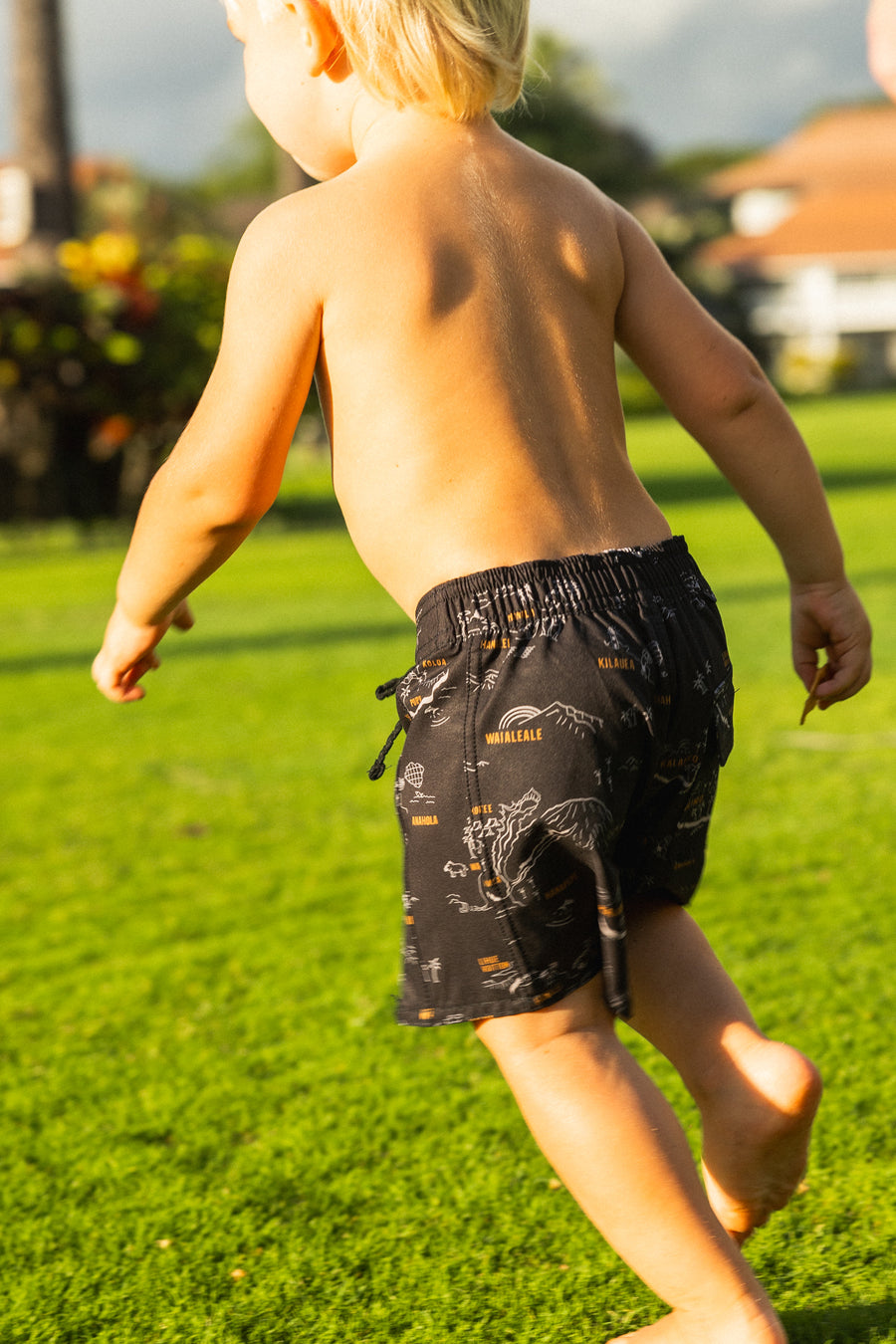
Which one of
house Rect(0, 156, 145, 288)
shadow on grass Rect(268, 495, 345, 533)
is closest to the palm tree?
house Rect(0, 156, 145, 288)

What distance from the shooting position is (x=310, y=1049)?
2637 mm

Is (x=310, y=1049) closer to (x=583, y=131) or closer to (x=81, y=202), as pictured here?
(x=81, y=202)

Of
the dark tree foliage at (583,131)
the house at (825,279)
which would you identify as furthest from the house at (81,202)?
the house at (825,279)

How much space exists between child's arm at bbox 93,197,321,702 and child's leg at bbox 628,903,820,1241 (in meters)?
0.66

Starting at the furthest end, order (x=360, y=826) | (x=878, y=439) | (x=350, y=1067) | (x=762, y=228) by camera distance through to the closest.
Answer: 1. (x=762, y=228)
2. (x=878, y=439)
3. (x=360, y=826)
4. (x=350, y=1067)

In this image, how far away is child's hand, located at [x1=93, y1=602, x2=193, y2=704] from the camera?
180 cm

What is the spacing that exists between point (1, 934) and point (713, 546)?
6922 mm

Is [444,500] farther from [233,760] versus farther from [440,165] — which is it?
[233,760]

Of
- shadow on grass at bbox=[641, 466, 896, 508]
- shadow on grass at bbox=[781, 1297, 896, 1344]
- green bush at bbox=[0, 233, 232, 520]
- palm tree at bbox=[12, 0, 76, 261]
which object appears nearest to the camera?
shadow on grass at bbox=[781, 1297, 896, 1344]

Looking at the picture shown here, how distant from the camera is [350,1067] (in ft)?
8.37

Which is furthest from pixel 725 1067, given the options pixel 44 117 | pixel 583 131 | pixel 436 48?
pixel 583 131

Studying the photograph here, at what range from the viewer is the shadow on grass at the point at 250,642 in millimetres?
6812

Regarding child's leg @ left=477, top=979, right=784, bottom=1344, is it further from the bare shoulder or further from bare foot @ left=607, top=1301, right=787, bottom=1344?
the bare shoulder

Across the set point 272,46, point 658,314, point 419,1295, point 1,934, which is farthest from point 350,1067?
point 272,46
